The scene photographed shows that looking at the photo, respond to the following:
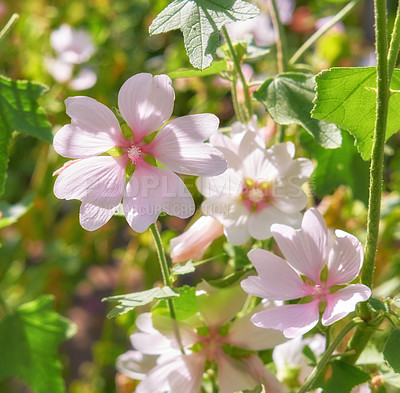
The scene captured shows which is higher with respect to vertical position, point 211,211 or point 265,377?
point 211,211

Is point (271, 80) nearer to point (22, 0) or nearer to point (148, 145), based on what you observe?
point (148, 145)

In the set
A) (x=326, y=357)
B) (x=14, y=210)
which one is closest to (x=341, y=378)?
(x=326, y=357)

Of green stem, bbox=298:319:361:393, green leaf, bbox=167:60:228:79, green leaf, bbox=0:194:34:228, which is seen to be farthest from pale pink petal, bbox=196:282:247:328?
green leaf, bbox=0:194:34:228

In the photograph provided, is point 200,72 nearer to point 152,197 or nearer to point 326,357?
point 152,197

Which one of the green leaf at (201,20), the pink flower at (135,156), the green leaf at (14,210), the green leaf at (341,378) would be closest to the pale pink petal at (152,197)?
the pink flower at (135,156)

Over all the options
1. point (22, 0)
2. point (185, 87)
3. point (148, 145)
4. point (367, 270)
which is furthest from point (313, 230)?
point (22, 0)

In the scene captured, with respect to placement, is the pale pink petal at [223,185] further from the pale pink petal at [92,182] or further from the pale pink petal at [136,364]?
the pale pink petal at [136,364]
